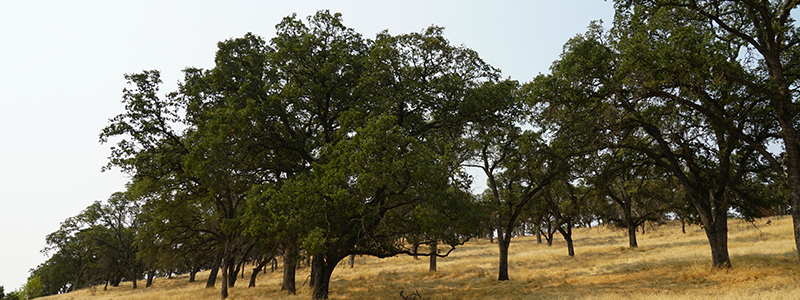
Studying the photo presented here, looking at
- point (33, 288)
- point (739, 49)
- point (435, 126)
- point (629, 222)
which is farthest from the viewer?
point (33, 288)

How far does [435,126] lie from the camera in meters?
19.8

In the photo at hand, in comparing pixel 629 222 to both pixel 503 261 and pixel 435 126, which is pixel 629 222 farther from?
pixel 435 126

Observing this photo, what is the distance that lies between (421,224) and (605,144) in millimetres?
9068

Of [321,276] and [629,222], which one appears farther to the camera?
[629,222]

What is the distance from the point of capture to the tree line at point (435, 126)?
13688 mm

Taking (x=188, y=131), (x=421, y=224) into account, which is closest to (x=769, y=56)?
(x=421, y=224)

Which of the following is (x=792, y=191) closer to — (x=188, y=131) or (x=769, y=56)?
(x=769, y=56)

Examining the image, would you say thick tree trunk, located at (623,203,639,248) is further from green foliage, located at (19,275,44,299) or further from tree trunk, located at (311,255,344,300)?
green foliage, located at (19,275,44,299)

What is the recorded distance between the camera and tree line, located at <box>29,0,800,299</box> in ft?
44.9

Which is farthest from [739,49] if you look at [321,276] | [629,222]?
[629,222]

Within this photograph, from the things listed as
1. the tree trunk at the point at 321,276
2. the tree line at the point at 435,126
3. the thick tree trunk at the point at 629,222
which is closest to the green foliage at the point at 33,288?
the tree line at the point at 435,126

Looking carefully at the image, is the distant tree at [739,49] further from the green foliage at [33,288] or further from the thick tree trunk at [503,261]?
the green foliage at [33,288]

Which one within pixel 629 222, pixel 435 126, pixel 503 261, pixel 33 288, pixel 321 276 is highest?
pixel 435 126

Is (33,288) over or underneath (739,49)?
underneath
